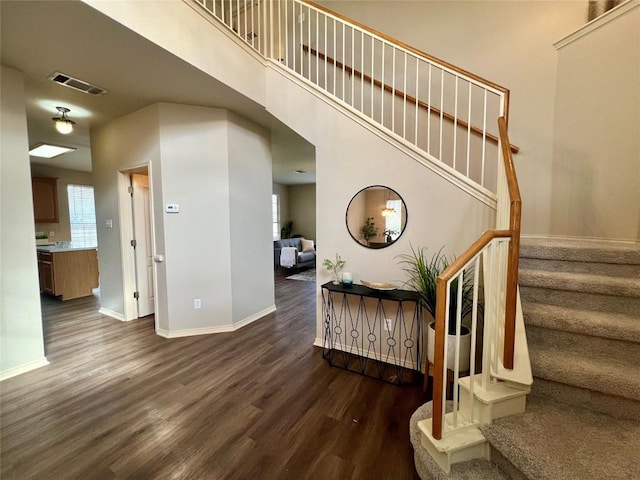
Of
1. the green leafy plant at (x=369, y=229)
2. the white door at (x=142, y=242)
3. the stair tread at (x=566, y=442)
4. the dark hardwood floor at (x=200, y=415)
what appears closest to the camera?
the stair tread at (x=566, y=442)

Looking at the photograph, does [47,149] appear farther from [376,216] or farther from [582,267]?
[582,267]

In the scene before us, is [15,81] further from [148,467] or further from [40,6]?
[148,467]

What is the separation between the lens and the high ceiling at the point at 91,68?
5.60 feet

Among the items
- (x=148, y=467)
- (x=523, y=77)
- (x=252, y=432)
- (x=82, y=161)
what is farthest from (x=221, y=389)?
(x=82, y=161)

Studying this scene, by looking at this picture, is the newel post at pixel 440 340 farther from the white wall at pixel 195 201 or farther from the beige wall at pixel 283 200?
the beige wall at pixel 283 200

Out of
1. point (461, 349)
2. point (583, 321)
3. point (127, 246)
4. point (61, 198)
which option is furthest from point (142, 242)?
point (583, 321)

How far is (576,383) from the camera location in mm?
1327

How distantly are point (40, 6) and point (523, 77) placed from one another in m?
4.22

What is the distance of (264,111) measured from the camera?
3.12 m

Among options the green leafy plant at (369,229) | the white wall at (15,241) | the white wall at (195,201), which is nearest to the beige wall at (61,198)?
the white wall at (195,201)

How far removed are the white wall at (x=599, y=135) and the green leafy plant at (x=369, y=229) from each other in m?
1.96

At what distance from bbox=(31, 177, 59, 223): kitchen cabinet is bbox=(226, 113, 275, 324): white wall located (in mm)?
4803

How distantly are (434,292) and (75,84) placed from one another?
369 centimetres

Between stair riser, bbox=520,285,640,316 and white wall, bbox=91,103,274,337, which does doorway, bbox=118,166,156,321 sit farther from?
stair riser, bbox=520,285,640,316
